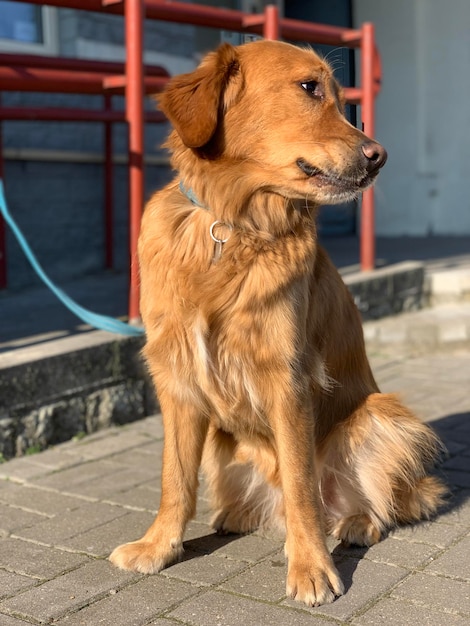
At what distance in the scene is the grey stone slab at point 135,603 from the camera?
8.20ft

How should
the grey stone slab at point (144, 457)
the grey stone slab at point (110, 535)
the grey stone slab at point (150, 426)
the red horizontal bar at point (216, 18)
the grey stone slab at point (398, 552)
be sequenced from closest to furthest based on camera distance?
the grey stone slab at point (398, 552) → the grey stone slab at point (110, 535) → the grey stone slab at point (144, 457) → the grey stone slab at point (150, 426) → the red horizontal bar at point (216, 18)

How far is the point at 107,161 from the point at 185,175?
444 centimetres

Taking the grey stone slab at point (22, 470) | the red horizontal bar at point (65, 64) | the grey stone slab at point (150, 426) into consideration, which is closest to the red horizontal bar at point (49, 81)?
the red horizontal bar at point (65, 64)

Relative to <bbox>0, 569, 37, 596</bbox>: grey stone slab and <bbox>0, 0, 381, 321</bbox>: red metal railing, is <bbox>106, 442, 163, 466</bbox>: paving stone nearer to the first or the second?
<bbox>0, 0, 381, 321</bbox>: red metal railing

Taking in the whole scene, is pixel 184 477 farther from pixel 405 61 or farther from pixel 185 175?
pixel 405 61

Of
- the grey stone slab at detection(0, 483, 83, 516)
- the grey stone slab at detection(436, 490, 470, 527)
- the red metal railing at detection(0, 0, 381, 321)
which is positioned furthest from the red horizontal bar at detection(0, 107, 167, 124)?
the grey stone slab at detection(436, 490, 470, 527)

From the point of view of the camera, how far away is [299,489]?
9.11 ft

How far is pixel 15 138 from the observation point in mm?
6973

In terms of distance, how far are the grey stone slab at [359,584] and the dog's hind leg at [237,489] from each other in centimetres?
37

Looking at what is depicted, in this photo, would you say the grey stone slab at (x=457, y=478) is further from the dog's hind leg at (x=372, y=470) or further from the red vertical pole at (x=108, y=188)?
the red vertical pole at (x=108, y=188)

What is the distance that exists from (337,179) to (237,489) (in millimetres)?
1192

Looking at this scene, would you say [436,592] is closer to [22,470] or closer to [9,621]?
[9,621]

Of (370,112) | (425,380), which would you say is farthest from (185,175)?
(370,112)

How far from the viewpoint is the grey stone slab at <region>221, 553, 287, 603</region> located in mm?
2669
